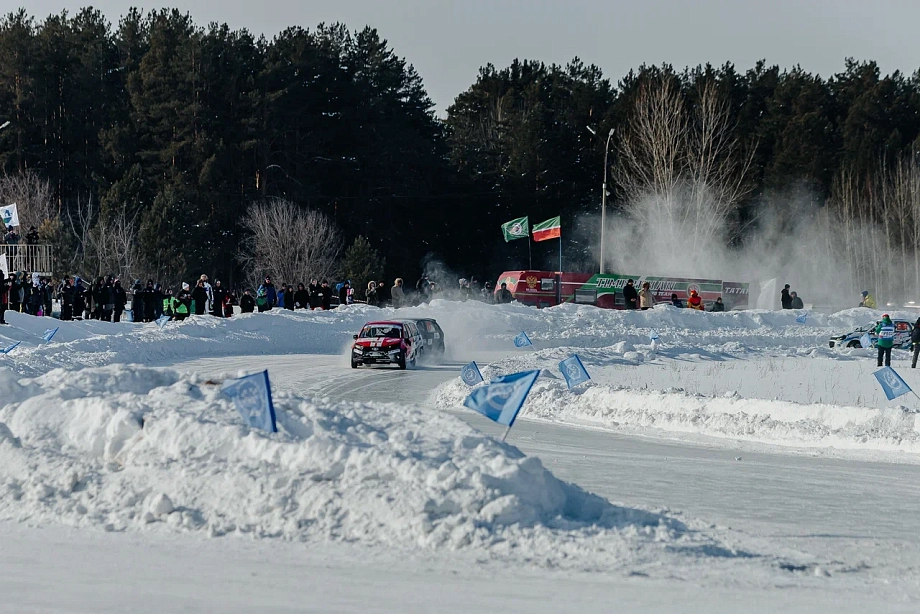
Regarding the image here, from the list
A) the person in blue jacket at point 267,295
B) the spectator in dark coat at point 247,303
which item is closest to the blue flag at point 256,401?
the spectator in dark coat at point 247,303

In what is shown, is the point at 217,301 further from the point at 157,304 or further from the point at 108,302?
the point at 108,302

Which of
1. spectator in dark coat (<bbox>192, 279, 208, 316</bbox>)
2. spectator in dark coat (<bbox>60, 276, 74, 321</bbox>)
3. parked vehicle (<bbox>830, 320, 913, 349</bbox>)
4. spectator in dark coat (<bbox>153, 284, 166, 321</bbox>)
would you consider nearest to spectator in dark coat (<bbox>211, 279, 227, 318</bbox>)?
spectator in dark coat (<bbox>192, 279, 208, 316</bbox>)

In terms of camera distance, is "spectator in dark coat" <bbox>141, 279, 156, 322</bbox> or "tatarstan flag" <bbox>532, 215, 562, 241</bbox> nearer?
"spectator in dark coat" <bbox>141, 279, 156, 322</bbox>

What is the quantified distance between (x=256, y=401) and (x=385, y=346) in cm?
1828

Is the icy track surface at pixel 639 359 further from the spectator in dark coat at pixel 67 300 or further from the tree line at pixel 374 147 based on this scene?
the tree line at pixel 374 147

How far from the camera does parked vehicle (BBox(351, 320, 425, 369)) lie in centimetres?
2706

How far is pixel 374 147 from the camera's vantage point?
242 feet

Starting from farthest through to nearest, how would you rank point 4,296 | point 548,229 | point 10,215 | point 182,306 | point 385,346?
point 548,229, point 10,215, point 182,306, point 4,296, point 385,346

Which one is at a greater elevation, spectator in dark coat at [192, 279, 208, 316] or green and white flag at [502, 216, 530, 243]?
green and white flag at [502, 216, 530, 243]

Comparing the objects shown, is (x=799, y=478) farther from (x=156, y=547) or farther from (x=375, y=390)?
(x=375, y=390)

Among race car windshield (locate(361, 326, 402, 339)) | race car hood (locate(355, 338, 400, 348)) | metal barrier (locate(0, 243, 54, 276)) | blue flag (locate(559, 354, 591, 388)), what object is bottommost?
blue flag (locate(559, 354, 591, 388))

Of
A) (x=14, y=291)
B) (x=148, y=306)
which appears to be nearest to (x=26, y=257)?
(x=148, y=306)

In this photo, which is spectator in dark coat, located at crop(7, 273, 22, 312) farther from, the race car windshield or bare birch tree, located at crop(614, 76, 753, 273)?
bare birch tree, located at crop(614, 76, 753, 273)

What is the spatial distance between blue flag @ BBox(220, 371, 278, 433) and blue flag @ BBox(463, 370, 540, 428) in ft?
5.70
